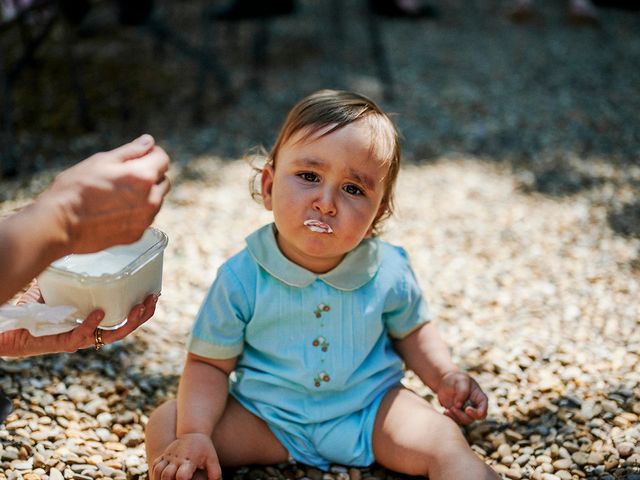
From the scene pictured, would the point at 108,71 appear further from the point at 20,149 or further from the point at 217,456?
the point at 217,456

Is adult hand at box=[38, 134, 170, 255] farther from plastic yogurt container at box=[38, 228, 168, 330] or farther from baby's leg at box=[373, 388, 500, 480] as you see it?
baby's leg at box=[373, 388, 500, 480]

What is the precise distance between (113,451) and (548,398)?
1.34m

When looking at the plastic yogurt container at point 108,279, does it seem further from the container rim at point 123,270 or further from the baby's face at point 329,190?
the baby's face at point 329,190

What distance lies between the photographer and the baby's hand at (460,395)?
1.89m

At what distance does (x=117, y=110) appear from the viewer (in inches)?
205

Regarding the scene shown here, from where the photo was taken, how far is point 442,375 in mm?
1945

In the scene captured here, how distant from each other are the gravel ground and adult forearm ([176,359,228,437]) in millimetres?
232

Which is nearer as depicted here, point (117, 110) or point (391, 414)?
point (391, 414)

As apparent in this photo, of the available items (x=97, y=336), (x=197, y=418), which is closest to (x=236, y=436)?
(x=197, y=418)

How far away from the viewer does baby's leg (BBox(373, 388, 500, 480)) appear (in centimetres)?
171

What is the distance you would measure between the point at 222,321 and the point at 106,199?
0.65 meters

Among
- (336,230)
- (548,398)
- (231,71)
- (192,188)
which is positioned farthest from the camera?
(231,71)

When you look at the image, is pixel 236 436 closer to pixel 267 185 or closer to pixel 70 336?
pixel 70 336

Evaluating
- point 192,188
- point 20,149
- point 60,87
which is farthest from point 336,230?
point 60,87
